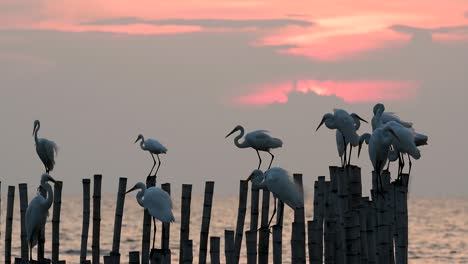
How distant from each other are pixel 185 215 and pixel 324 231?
2.49 metres

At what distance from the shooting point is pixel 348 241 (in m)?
13.9

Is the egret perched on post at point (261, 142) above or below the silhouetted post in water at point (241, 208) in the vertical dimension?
above

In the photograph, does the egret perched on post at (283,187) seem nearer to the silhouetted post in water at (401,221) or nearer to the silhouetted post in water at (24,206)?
the silhouetted post in water at (401,221)

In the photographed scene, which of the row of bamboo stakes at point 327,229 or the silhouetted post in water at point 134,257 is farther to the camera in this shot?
the row of bamboo stakes at point 327,229

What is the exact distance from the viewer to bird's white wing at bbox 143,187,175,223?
54.6 feet

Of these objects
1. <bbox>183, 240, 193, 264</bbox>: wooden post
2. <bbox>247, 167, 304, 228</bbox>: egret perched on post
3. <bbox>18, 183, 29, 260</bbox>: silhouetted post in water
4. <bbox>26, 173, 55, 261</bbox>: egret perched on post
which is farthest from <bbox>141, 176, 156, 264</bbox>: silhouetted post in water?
<bbox>183, 240, 193, 264</bbox>: wooden post

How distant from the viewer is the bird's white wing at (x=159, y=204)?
16641 millimetres

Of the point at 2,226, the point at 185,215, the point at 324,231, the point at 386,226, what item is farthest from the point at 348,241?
the point at 2,226

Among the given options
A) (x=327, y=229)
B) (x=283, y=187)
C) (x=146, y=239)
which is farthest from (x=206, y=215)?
(x=327, y=229)

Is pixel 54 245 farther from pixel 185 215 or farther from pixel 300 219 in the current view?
pixel 300 219

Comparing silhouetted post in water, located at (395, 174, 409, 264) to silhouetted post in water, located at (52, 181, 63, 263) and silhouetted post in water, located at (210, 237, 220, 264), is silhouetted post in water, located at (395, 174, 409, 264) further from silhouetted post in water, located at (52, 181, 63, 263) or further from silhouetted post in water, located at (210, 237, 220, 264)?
silhouetted post in water, located at (52, 181, 63, 263)

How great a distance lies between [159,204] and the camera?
55.1 feet

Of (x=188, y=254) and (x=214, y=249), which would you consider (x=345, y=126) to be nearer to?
(x=214, y=249)

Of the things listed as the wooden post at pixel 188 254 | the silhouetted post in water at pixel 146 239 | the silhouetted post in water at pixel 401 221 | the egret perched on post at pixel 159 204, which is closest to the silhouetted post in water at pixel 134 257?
the wooden post at pixel 188 254
